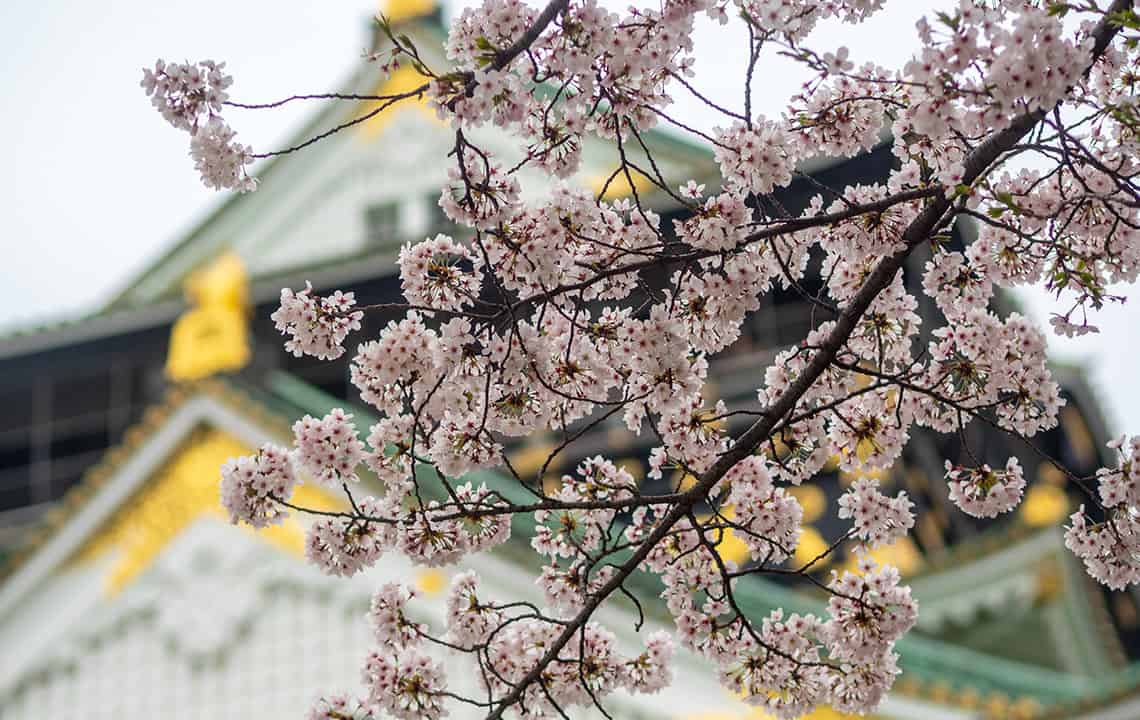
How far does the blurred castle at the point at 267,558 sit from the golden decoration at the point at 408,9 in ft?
7.42

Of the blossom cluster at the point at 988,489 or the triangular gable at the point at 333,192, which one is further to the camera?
the triangular gable at the point at 333,192

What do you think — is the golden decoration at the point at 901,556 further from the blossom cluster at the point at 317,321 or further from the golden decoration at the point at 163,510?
the blossom cluster at the point at 317,321

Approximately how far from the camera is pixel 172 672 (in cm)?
891

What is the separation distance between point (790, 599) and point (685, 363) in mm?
4216

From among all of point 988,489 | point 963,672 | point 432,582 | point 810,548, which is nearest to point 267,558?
point 432,582

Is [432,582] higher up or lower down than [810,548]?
lower down

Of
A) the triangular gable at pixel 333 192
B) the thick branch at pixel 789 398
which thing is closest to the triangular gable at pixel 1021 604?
the thick branch at pixel 789 398

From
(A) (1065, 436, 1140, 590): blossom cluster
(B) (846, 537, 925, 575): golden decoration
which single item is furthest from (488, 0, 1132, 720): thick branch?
(B) (846, 537, 925, 575): golden decoration

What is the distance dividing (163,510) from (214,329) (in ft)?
5.10

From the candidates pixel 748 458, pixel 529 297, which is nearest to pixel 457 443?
pixel 529 297

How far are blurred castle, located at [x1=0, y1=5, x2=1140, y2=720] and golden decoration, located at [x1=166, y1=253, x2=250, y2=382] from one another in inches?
0.7

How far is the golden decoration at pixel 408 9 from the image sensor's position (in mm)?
16234

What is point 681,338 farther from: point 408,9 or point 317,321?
point 408,9

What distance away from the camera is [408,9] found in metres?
16.3
